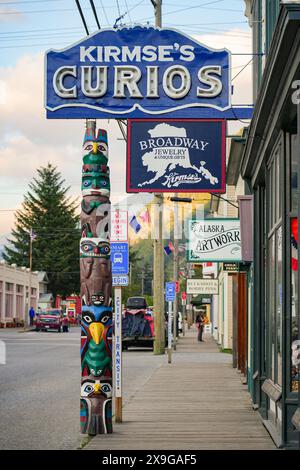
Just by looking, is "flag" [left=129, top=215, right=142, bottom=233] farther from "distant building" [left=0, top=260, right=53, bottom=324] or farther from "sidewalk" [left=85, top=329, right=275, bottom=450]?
"distant building" [left=0, top=260, right=53, bottom=324]

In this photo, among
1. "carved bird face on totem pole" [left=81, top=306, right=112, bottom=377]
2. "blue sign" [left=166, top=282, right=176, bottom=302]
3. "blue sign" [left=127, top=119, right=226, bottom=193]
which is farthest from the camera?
"blue sign" [left=166, top=282, right=176, bottom=302]

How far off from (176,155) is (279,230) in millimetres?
3315

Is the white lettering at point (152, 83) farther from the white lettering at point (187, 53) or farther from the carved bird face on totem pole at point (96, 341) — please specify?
the carved bird face on totem pole at point (96, 341)

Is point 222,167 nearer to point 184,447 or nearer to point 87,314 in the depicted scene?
point 87,314

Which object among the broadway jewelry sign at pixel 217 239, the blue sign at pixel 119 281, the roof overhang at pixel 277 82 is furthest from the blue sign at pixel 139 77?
the broadway jewelry sign at pixel 217 239

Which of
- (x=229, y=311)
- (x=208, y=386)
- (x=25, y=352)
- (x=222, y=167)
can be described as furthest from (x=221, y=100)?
(x=229, y=311)

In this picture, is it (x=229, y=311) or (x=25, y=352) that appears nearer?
→ (x=25, y=352)

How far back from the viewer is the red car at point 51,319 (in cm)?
6855

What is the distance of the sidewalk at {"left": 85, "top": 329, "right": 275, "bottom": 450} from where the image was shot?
1086cm

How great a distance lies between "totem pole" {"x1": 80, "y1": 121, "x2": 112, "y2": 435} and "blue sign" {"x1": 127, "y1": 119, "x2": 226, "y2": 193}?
1843mm

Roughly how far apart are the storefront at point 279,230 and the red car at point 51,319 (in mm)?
54466

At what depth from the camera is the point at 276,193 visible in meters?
11.9

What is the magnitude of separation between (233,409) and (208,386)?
4.92 m

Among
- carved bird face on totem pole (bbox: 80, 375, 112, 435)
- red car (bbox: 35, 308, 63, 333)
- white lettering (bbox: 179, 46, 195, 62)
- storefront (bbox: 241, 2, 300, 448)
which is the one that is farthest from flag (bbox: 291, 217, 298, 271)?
red car (bbox: 35, 308, 63, 333)
